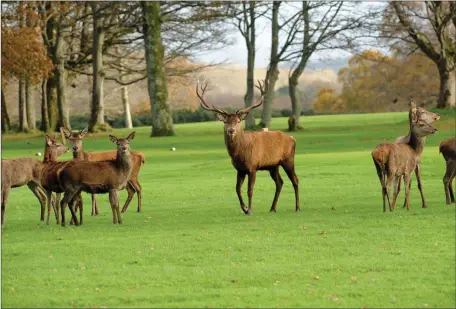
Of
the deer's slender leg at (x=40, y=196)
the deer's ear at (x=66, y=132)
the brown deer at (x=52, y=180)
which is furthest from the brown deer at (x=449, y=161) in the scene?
the deer's slender leg at (x=40, y=196)

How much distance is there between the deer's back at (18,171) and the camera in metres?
16.0

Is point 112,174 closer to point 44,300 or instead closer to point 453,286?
point 44,300

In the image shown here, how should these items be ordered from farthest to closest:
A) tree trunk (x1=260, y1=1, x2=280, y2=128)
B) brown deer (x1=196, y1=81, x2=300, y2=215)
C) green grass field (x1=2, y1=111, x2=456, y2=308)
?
1. tree trunk (x1=260, y1=1, x2=280, y2=128)
2. brown deer (x1=196, y1=81, x2=300, y2=215)
3. green grass field (x1=2, y1=111, x2=456, y2=308)

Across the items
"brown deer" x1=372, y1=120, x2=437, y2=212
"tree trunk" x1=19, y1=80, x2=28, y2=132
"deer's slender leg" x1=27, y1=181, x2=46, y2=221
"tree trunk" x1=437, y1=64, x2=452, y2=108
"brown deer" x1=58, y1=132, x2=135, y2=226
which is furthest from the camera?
"tree trunk" x1=19, y1=80, x2=28, y2=132

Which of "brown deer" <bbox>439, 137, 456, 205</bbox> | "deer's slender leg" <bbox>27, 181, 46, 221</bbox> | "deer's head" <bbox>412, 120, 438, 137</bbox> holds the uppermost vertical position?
"deer's head" <bbox>412, 120, 438, 137</bbox>

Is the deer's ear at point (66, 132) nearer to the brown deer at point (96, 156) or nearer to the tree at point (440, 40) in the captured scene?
the brown deer at point (96, 156)

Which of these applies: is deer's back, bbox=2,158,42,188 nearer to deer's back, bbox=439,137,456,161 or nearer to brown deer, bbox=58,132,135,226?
brown deer, bbox=58,132,135,226

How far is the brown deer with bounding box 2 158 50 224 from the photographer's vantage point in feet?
52.4

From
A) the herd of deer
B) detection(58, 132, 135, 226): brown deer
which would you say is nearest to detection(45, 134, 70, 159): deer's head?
the herd of deer

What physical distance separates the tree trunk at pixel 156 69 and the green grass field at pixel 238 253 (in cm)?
2481

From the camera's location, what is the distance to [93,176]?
15.8m

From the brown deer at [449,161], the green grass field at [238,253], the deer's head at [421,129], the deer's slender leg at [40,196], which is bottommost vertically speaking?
the green grass field at [238,253]

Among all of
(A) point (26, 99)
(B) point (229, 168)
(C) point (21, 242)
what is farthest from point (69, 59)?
(C) point (21, 242)

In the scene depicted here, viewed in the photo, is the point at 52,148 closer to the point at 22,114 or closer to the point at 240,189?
the point at 240,189
